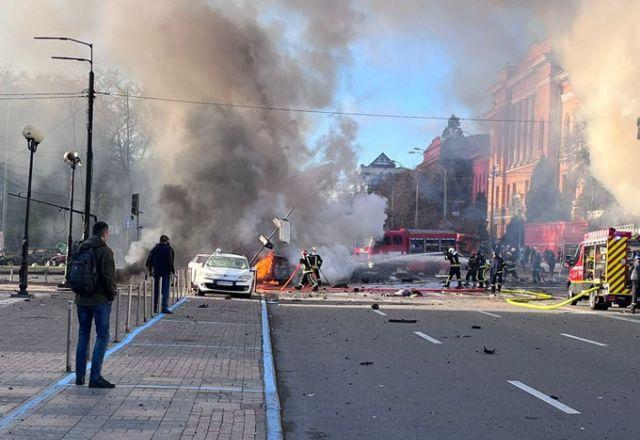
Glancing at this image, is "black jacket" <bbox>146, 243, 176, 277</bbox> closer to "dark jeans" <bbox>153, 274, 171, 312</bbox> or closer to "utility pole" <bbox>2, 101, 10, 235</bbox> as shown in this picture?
"dark jeans" <bbox>153, 274, 171, 312</bbox>

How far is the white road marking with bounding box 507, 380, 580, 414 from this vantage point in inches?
302

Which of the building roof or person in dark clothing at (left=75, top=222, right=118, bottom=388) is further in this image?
A: the building roof

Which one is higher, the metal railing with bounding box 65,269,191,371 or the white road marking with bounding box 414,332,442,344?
the metal railing with bounding box 65,269,191,371

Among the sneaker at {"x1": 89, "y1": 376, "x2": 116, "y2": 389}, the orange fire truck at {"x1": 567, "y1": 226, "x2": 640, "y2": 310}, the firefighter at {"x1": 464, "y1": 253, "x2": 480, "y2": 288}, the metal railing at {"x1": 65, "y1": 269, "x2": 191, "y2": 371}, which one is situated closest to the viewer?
the sneaker at {"x1": 89, "y1": 376, "x2": 116, "y2": 389}

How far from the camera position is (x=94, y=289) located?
782 centimetres

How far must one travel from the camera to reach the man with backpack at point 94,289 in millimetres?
7754

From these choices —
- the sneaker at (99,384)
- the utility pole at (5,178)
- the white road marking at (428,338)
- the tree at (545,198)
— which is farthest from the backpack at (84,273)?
the tree at (545,198)

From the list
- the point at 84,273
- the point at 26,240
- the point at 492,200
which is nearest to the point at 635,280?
the point at 26,240

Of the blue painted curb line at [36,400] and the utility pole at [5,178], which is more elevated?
the utility pole at [5,178]

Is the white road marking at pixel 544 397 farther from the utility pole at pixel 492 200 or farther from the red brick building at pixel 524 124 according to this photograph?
the utility pole at pixel 492 200

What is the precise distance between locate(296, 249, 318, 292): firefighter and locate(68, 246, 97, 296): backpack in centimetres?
2136

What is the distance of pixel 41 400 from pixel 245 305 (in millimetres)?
13973

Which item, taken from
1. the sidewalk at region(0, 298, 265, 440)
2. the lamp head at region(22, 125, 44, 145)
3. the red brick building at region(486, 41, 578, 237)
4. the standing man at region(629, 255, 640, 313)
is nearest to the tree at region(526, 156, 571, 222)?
the red brick building at region(486, 41, 578, 237)

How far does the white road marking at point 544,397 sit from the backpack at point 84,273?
182 inches
